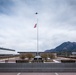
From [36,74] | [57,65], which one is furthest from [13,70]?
[57,65]

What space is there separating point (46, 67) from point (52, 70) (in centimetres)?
120

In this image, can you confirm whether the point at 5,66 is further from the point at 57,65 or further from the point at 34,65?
the point at 57,65

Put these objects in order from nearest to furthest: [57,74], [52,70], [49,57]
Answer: [57,74]
[52,70]
[49,57]

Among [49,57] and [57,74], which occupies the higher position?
[49,57]

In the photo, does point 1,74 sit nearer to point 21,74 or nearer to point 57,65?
point 21,74

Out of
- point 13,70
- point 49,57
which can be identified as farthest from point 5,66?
point 49,57

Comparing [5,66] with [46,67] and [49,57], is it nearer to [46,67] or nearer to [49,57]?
[46,67]

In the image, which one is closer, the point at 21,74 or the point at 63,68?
the point at 21,74

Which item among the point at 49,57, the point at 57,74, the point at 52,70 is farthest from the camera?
the point at 49,57

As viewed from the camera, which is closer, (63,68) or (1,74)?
(1,74)

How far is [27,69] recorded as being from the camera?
27.4m

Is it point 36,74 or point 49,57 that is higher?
point 49,57

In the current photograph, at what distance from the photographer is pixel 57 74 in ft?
76.7

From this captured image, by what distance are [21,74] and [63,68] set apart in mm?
7886
